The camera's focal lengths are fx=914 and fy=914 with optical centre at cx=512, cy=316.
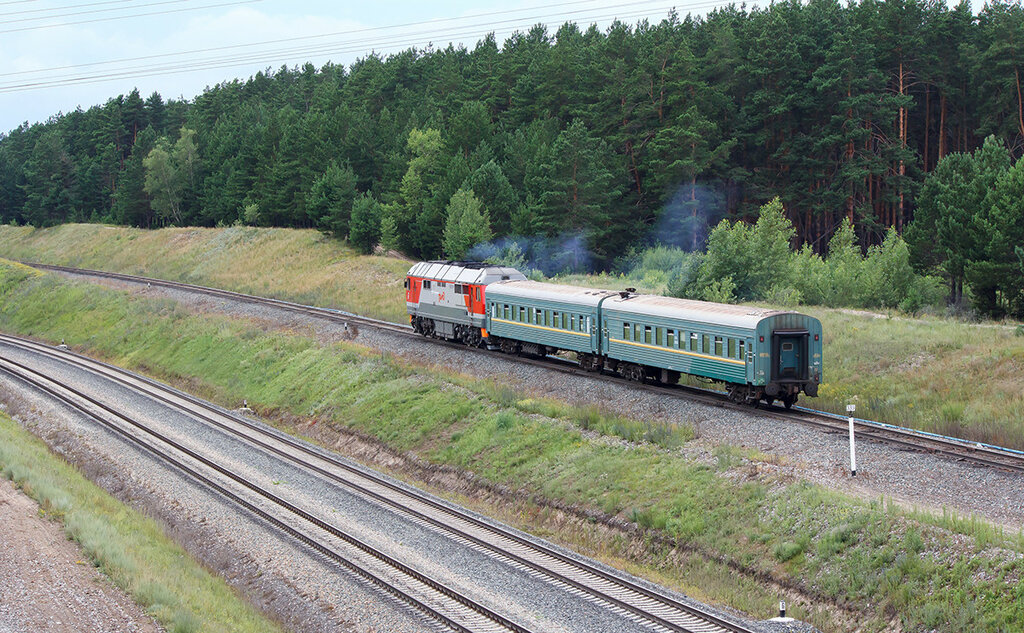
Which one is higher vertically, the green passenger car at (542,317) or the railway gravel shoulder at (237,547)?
the green passenger car at (542,317)

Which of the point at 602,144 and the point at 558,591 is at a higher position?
the point at 602,144

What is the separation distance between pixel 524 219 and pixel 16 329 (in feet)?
113

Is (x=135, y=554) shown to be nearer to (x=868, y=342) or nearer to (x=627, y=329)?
(x=627, y=329)

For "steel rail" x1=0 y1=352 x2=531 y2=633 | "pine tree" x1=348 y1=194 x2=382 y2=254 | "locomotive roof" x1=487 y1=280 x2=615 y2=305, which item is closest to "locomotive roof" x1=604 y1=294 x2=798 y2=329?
"locomotive roof" x1=487 y1=280 x2=615 y2=305

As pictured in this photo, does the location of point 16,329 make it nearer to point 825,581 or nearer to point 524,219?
point 524,219

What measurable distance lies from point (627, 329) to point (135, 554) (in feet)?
54.9

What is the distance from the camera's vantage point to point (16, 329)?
60562 millimetres

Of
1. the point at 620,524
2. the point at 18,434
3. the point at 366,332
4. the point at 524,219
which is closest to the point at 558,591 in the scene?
the point at 620,524

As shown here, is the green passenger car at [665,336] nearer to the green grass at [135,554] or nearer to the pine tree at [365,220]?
the green grass at [135,554]

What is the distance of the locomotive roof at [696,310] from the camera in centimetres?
2495

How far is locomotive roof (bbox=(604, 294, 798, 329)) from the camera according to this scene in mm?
24953

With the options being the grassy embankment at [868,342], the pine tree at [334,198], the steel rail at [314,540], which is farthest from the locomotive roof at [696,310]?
the pine tree at [334,198]

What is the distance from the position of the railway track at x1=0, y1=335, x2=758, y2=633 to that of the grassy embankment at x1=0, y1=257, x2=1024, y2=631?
57.2 inches

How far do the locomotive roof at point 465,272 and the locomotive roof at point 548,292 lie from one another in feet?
3.62
